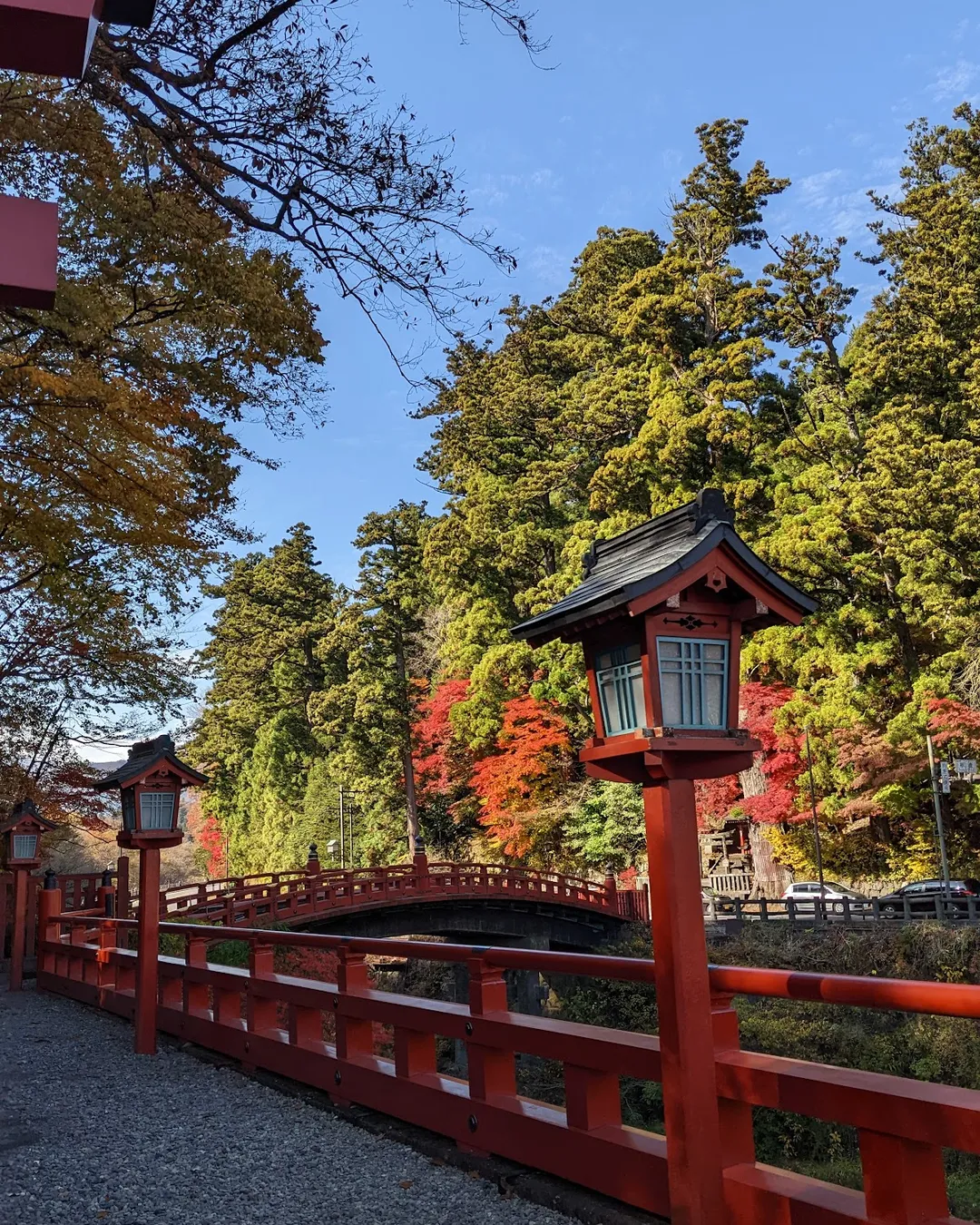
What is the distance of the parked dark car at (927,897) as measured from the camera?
2027 centimetres

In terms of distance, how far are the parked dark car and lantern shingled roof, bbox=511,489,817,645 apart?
18.7 metres

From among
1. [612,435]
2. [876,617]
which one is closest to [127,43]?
[876,617]

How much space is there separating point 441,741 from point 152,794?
25.9 meters

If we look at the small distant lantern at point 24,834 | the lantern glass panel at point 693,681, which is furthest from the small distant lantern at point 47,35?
the small distant lantern at point 24,834

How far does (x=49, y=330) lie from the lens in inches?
292

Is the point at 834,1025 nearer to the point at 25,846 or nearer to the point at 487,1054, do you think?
the point at 487,1054

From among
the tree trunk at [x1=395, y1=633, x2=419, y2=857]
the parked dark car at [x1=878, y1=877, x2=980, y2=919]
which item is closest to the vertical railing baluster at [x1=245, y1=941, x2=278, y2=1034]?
the parked dark car at [x1=878, y1=877, x2=980, y2=919]

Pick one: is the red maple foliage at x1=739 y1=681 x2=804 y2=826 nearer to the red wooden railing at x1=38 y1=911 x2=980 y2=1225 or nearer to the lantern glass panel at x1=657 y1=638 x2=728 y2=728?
the red wooden railing at x1=38 y1=911 x2=980 y2=1225

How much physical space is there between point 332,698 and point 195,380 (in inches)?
1051

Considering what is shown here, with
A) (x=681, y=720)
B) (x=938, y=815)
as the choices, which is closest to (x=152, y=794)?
(x=681, y=720)

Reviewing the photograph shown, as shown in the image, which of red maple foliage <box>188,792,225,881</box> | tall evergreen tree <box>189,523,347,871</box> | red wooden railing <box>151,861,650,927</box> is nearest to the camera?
red wooden railing <box>151,861,650,927</box>

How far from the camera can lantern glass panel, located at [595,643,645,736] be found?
3787mm

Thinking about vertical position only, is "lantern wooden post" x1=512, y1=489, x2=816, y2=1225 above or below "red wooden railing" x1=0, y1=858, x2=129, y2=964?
above

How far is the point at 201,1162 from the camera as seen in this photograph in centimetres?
486
